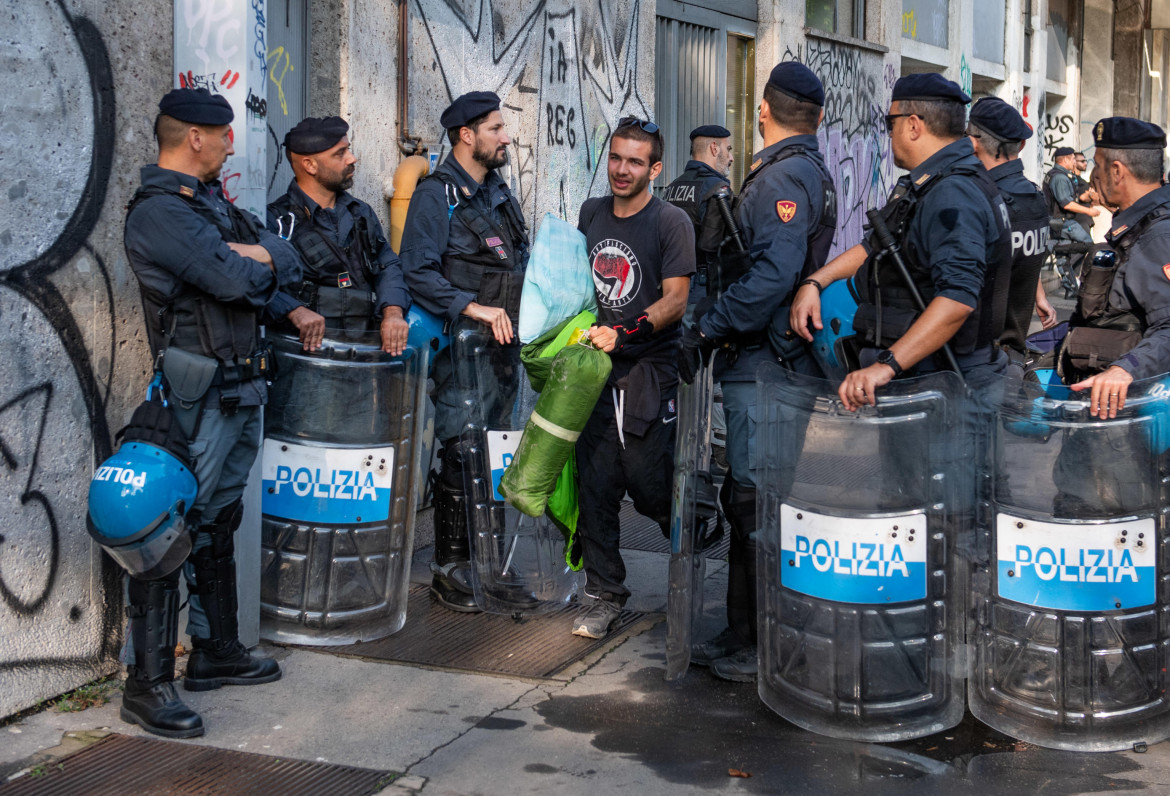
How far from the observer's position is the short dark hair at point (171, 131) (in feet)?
13.2

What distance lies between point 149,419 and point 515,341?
164 cm

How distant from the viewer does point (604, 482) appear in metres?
4.95

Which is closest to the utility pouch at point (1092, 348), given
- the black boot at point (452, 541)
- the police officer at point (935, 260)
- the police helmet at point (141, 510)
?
the police officer at point (935, 260)

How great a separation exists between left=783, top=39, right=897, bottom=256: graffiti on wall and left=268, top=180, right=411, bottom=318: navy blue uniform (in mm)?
6905

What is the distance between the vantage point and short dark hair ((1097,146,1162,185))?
14.4ft

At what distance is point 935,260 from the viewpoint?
3.81 meters

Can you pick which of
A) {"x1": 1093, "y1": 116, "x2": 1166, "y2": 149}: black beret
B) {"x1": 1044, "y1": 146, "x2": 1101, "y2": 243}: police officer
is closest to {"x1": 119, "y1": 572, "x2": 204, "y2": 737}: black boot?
{"x1": 1093, "y1": 116, "x2": 1166, "y2": 149}: black beret

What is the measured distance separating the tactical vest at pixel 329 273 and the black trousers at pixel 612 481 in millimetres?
987

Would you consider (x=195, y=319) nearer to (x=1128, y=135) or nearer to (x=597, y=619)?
(x=597, y=619)

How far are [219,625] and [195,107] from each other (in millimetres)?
1671

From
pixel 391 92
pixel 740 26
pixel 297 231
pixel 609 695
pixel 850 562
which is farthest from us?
pixel 740 26

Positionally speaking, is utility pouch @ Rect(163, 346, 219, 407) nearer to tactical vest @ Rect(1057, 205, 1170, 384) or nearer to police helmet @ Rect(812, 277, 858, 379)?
police helmet @ Rect(812, 277, 858, 379)

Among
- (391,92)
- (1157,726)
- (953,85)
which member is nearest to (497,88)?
(391,92)

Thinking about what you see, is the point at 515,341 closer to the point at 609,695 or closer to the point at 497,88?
the point at 609,695
